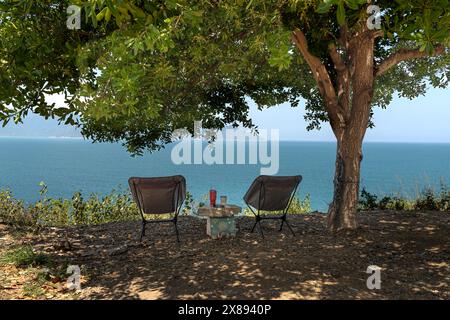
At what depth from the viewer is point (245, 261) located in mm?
6129

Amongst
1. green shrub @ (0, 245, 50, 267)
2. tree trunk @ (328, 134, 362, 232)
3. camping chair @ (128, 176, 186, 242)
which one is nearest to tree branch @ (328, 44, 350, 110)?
tree trunk @ (328, 134, 362, 232)

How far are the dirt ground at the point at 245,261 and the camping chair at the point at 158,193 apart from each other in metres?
0.55

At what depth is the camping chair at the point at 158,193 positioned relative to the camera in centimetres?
744

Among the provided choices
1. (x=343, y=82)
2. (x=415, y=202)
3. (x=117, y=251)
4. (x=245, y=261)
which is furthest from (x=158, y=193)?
(x=415, y=202)

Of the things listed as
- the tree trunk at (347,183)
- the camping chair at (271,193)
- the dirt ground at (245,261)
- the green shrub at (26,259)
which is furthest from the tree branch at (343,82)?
the green shrub at (26,259)

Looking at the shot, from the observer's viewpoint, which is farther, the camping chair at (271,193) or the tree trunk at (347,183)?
the tree trunk at (347,183)

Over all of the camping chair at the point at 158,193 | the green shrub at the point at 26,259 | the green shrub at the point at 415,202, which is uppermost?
the camping chair at the point at 158,193

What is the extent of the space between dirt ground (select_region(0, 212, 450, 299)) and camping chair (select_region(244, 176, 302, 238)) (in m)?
0.49

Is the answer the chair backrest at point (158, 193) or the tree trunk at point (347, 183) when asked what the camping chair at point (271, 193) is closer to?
the tree trunk at point (347, 183)

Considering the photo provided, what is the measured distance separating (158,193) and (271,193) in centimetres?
199

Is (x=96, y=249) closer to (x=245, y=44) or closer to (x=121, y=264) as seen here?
(x=121, y=264)

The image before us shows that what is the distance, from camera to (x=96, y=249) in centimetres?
720
